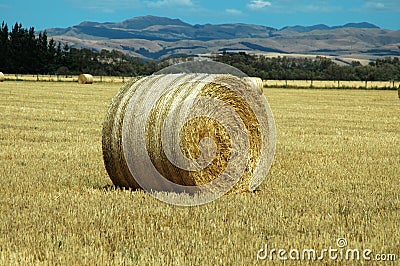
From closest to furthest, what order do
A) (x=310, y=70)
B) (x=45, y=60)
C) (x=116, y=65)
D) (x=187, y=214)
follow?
(x=187, y=214) < (x=45, y=60) < (x=310, y=70) < (x=116, y=65)

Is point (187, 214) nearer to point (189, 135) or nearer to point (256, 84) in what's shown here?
point (189, 135)

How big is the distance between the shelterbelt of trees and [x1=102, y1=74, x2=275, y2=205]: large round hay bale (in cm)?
6717

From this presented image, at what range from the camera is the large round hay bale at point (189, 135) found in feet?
27.0

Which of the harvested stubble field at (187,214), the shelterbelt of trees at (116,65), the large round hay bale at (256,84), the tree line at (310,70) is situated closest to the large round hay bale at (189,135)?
the harvested stubble field at (187,214)

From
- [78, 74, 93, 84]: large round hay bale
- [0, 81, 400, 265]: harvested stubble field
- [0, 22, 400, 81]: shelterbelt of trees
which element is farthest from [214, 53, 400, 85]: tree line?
[0, 81, 400, 265]: harvested stubble field

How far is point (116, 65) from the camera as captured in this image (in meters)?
90.2

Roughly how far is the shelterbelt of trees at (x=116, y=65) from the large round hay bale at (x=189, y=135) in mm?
67175

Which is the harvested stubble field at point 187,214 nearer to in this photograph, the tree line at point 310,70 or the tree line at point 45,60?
the tree line at point 310,70

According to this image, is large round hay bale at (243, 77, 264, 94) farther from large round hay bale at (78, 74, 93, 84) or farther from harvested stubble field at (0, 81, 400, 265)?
large round hay bale at (78, 74, 93, 84)

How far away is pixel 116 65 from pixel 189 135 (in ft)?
273

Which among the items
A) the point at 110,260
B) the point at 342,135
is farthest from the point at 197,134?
the point at 342,135

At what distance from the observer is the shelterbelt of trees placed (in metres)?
78.4

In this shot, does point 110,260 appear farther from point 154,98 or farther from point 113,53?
point 113,53

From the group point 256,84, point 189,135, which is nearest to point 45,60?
point 256,84
